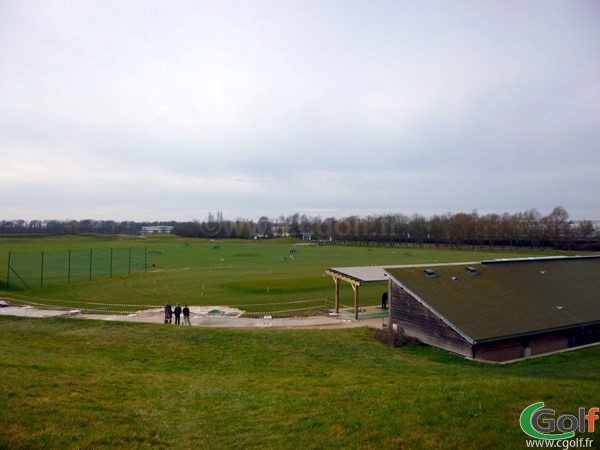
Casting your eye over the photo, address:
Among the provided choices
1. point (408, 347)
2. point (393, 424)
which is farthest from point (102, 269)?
point (393, 424)

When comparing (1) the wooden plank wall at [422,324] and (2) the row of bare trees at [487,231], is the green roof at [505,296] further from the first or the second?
(2) the row of bare trees at [487,231]

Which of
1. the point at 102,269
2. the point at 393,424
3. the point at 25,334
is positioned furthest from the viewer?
the point at 102,269

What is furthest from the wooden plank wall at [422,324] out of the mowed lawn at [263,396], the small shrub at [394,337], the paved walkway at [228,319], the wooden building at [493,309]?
the paved walkway at [228,319]

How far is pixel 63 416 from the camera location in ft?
27.5

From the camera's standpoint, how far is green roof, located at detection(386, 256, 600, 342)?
19422 millimetres

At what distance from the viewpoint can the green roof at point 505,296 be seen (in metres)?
19.4

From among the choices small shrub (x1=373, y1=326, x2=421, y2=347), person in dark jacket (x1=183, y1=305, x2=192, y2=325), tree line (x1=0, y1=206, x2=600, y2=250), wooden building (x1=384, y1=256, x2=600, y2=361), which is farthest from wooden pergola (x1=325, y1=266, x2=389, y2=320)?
tree line (x1=0, y1=206, x2=600, y2=250)

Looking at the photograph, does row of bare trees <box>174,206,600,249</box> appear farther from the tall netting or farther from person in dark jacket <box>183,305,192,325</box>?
person in dark jacket <box>183,305,192,325</box>

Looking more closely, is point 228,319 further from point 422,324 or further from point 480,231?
point 480,231

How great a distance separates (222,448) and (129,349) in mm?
11767

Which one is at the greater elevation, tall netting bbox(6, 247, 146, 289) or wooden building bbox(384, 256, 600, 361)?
wooden building bbox(384, 256, 600, 361)

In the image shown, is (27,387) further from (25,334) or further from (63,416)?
(25,334)

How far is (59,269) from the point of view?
174ft

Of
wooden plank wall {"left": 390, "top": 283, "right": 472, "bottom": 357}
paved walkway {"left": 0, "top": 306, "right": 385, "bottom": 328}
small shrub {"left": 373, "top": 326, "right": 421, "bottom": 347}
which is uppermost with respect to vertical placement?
wooden plank wall {"left": 390, "top": 283, "right": 472, "bottom": 357}
